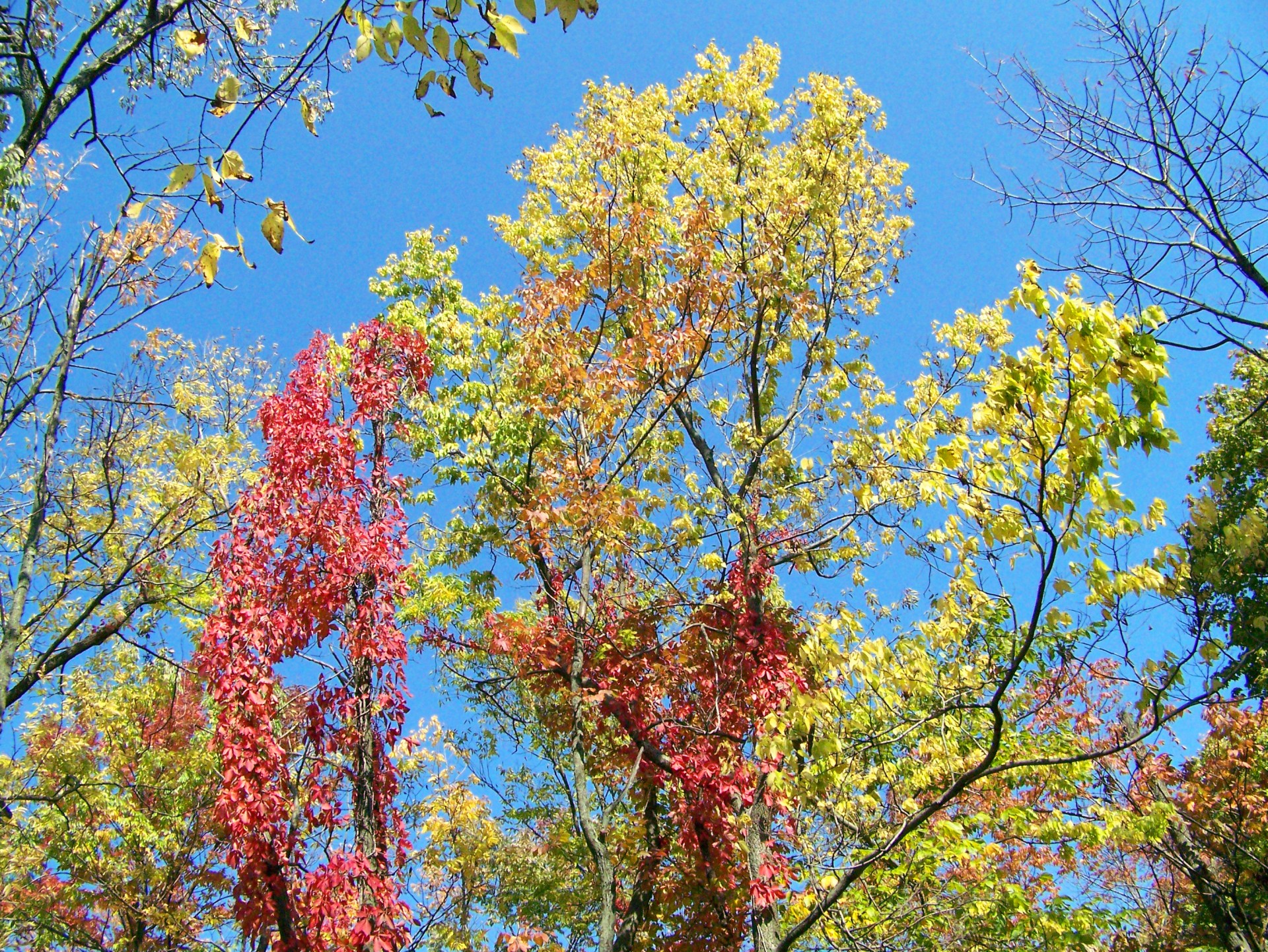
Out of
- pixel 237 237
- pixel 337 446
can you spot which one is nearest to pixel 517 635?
pixel 337 446

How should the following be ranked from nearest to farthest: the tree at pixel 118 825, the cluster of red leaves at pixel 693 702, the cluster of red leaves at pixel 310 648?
the cluster of red leaves at pixel 310 648 < the cluster of red leaves at pixel 693 702 < the tree at pixel 118 825

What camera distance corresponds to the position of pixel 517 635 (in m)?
8.98

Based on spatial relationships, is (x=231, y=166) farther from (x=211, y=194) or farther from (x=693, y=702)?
(x=693, y=702)

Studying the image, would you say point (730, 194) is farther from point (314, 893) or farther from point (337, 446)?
point (314, 893)

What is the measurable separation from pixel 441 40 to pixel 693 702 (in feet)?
28.1

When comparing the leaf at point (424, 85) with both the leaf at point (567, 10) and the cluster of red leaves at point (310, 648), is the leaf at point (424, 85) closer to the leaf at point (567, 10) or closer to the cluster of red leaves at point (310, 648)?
the leaf at point (567, 10)

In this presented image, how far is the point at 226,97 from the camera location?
92.6 inches

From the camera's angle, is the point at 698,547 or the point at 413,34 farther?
the point at 698,547

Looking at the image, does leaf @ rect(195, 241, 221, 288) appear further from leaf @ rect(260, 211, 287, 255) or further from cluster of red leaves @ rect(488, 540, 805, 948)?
cluster of red leaves @ rect(488, 540, 805, 948)

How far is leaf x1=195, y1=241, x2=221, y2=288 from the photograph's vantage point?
2.29 metres

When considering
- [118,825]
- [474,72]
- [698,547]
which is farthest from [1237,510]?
[118,825]

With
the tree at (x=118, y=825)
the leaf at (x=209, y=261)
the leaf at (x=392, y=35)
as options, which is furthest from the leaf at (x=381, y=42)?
the tree at (x=118, y=825)

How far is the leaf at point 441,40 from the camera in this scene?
234 cm

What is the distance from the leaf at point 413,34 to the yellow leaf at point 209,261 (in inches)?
32.7
